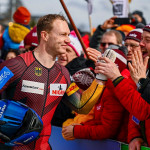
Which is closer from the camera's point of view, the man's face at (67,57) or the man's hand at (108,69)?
the man's hand at (108,69)

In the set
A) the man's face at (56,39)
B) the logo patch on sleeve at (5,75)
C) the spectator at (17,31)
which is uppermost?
the man's face at (56,39)

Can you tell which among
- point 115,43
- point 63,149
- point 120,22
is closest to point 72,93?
point 63,149

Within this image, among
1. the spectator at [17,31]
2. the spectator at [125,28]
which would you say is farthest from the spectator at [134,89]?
the spectator at [17,31]

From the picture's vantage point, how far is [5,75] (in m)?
3.45

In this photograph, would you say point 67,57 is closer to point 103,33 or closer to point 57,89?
point 103,33

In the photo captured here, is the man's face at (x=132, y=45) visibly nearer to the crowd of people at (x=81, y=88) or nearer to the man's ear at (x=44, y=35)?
the crowd of people at (x=81, y=88)

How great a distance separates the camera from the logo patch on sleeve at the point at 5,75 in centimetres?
344

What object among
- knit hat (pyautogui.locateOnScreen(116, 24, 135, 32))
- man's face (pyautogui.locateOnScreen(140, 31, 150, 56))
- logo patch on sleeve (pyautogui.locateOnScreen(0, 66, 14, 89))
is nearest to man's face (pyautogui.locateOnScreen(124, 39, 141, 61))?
man's face (pyautogui.locateOnScreen(140, 31, 150, 56))

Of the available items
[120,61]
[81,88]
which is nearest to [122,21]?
[120,61]

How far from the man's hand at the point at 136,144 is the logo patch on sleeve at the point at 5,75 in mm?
1454

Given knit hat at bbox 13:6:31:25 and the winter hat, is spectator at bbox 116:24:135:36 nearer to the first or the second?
knit hat at bbox 13:6:31:25

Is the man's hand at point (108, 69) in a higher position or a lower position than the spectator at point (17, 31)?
higher

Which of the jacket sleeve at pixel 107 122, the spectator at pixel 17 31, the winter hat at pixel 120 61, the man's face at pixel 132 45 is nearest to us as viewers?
the jacket sleeve at pixel 107 122

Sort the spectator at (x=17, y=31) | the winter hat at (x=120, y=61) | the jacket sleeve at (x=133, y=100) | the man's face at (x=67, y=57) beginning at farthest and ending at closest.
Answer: the spectator at (x=17, y=31)
the man's face at (x=67, y=57)
the winter hat at (x=120, y=61)
the jacket sleeve at (x=133, y=100)
